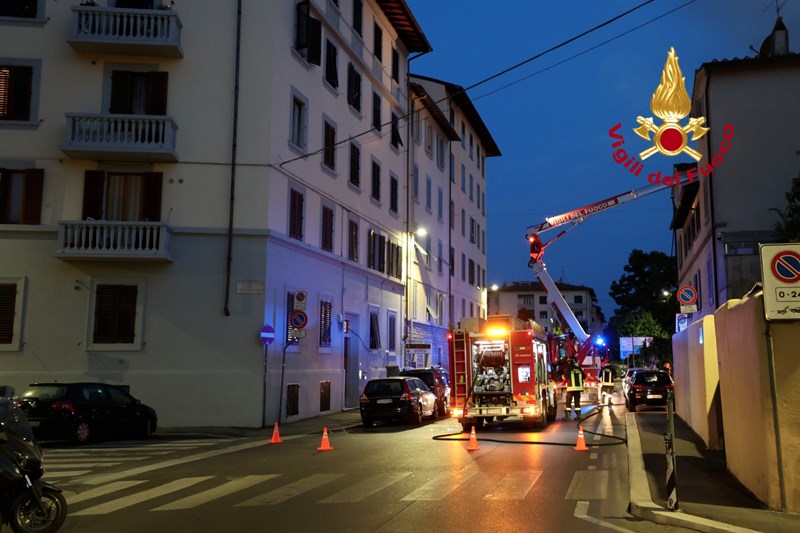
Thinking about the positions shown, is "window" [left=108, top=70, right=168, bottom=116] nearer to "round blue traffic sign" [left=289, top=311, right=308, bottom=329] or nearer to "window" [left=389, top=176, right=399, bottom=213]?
"round blue traffic sign" [left=289, top=311, right=308, bottom=329]

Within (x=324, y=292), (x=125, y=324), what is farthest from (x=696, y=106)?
(x=125, y=324)

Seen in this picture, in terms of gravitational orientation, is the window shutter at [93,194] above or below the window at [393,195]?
below

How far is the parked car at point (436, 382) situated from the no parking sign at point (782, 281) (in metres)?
18.0

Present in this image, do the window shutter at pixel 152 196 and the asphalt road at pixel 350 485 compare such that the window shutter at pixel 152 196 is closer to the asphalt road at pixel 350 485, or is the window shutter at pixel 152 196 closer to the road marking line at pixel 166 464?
the asphalt road at pixel 350 485

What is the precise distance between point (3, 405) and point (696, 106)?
1106 inches

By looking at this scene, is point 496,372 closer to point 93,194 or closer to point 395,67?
point 93,194

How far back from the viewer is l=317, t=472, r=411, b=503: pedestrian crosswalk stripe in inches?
388

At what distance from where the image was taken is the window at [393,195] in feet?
114

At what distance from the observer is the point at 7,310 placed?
21.7 metres

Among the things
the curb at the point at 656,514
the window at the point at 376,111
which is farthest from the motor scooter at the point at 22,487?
the window at the point at 376,111

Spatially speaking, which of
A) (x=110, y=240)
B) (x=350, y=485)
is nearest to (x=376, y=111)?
(x=110, y=240)

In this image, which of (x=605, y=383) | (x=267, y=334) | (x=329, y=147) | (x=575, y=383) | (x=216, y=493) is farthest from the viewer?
(x=605, y=383)

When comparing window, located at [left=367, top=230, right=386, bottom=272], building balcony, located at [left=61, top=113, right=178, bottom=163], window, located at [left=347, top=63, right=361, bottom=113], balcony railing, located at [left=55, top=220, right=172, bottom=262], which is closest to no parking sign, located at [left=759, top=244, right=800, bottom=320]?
balcony railing, located at [left=55, top=220, right=172, bottom=262]

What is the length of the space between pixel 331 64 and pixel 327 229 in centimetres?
629
